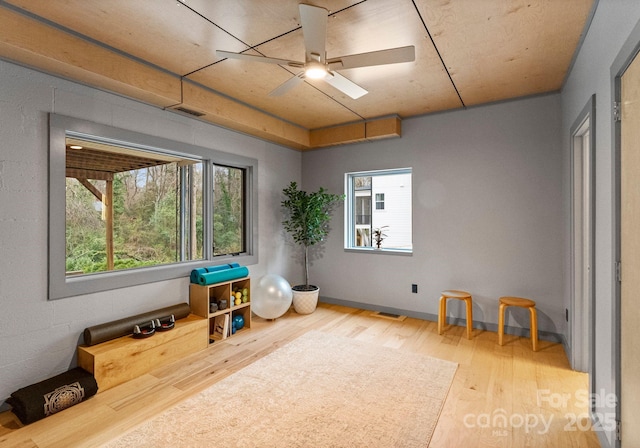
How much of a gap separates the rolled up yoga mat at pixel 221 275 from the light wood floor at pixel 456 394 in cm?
67

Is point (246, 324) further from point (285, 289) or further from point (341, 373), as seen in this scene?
point (341, 373)

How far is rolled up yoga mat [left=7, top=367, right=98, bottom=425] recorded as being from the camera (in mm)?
2105

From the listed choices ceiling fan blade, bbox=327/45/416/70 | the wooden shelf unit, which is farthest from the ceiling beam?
the wooden shelf unit

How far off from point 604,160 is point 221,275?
3342 millimetres

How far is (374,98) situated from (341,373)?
2878 mm

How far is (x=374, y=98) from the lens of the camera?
3611mm

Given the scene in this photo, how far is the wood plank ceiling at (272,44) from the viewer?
2.02 meters

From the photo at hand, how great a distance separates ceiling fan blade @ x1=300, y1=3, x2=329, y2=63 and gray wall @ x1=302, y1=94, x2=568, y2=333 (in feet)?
8.07

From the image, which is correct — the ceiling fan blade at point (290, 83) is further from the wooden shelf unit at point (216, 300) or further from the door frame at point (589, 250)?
the wooden shelf unit at point (216, 300)

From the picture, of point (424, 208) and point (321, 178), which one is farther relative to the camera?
point (321, 178)

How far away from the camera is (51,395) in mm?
2191

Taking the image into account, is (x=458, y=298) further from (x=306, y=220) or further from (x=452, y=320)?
(x=306, y=220)

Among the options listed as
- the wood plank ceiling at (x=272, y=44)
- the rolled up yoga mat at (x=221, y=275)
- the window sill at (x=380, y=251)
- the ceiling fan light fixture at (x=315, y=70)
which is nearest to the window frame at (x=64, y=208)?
the rolled up yoga mat at (x=221, y=275)

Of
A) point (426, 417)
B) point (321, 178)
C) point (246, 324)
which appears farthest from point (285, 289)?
point (426, 417)
